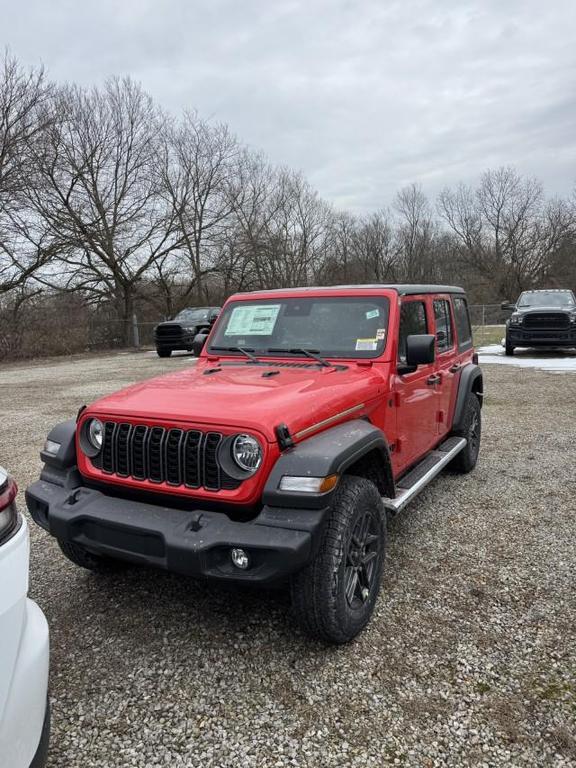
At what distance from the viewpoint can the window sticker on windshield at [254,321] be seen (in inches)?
160

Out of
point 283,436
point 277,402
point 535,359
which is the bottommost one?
point 535,359

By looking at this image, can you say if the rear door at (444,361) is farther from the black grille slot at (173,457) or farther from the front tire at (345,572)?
the black grille slot at (173,457)

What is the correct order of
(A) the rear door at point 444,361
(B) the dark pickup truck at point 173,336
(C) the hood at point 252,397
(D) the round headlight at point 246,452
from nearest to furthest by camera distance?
1. (D) the round headlight at point 246,452
2. (C) the hood at point 252,397
3. (A) the rear door at point 444,361
4. (B) the dark pickup truck at point 173,336

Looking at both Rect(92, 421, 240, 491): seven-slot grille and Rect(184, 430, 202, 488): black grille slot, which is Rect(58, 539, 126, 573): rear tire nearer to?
Rect(92, 421, 240, 491): seven-slot grille

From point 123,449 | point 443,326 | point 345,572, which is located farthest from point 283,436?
point 443,326

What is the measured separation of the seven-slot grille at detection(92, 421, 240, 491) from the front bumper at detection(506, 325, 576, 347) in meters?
14.6

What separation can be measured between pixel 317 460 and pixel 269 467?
22 centimetres

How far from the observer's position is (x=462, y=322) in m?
5.48

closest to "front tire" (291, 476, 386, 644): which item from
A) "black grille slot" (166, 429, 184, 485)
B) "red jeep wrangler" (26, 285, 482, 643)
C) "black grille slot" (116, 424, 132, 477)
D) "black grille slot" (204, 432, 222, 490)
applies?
"red jeep wrangler" (26, 285, 482, 643)

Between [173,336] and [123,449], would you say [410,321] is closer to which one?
[123,449]

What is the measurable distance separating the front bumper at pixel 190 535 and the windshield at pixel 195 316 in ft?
60.9

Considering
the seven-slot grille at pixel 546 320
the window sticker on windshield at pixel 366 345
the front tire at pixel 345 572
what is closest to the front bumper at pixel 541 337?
the seven-slot grille at pixel 546 320

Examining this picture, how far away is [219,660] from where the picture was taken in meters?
2.63

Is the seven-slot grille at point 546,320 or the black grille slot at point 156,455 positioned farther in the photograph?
the seven-slot grille at point 546,320
